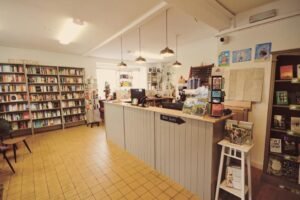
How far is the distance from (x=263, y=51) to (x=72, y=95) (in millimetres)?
5818

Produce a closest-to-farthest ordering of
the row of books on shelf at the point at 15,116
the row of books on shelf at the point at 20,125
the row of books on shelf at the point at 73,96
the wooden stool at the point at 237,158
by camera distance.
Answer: the wooden stool at the point at 237,158
the row of books on shelf at the point at 15,116
the row of books on shelf at the point at 20,125
the row of books on shelf at the point at 73,96

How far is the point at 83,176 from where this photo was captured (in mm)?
2301

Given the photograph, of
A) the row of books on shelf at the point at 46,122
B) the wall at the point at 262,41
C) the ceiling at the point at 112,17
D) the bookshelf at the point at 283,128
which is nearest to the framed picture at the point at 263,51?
the wall at the point at 262,41

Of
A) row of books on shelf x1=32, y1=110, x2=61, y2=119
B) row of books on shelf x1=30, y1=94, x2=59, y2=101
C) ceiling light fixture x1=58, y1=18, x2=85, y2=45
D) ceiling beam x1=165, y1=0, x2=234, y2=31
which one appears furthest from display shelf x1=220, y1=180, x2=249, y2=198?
row of books on shelf x1=30, y1=94, x2=59, y2=101

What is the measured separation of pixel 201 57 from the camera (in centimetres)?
455

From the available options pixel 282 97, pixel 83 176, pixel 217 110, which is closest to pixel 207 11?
pixel 217 110

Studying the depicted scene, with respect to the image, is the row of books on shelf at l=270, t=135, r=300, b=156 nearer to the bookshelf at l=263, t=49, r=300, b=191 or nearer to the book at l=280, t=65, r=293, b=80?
the bookshelf at l=263, t=49, r=300, b=191

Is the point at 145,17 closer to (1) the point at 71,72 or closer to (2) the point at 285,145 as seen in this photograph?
(2) the point at 285,145

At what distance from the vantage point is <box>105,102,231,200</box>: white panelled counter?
165 cm

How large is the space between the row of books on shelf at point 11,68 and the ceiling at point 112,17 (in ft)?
2.31

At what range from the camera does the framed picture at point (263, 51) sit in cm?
228

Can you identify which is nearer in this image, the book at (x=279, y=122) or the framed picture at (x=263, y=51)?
the book at (x=279, y=122)

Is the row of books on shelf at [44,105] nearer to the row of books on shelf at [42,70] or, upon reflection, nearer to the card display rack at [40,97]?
the card display rack at [40,97]

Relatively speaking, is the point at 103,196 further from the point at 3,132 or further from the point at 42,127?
the point at 42,127
